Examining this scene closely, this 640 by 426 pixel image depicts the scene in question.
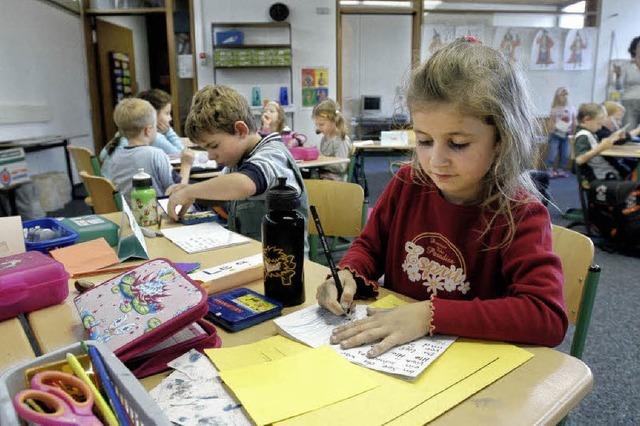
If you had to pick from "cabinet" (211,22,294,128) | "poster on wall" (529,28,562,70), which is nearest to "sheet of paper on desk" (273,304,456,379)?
"cabinet" (211,22,294,128)

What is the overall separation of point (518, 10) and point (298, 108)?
3847 mm

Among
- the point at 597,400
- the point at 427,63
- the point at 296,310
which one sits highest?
the point at 427,63

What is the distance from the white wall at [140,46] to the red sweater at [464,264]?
284 inches

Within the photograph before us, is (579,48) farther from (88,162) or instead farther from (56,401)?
(56,401)

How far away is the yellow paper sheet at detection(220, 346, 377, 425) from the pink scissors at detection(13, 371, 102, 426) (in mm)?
191

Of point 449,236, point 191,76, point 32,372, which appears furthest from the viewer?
point 191,76

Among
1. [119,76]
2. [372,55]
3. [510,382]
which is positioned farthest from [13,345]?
[372,55]

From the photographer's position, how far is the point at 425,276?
1.03 meters

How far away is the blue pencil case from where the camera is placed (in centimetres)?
87

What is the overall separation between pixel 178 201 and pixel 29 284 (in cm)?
66

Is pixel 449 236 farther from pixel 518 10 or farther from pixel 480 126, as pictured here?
pixel 518 10

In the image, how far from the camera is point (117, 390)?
506mm

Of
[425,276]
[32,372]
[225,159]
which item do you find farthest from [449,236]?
[225,159]

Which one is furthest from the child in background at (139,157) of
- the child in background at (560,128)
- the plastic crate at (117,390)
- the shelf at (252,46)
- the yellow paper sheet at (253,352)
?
the child in background at (560,128)
